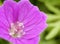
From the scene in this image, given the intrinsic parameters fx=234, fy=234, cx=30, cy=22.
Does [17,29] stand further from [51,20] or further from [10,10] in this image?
[51,20]

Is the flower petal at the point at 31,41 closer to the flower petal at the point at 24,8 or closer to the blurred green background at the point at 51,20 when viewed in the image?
the flower petal at the point at 24,8

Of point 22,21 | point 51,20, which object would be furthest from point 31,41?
point 51,20

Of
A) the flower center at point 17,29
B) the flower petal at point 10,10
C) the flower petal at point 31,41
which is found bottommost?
the flower petal at point 31,41

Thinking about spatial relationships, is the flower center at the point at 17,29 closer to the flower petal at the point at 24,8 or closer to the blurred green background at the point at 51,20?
the flower petal at the point at 24,8

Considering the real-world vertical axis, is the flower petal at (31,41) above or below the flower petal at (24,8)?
below

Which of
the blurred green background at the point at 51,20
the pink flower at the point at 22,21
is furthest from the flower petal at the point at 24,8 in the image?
the blurred green background at the point at 51,20

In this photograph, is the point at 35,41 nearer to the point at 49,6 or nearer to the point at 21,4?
the point at 21,4

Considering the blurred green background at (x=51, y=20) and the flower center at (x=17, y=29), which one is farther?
the blurred green background at (x=51, y=20)
